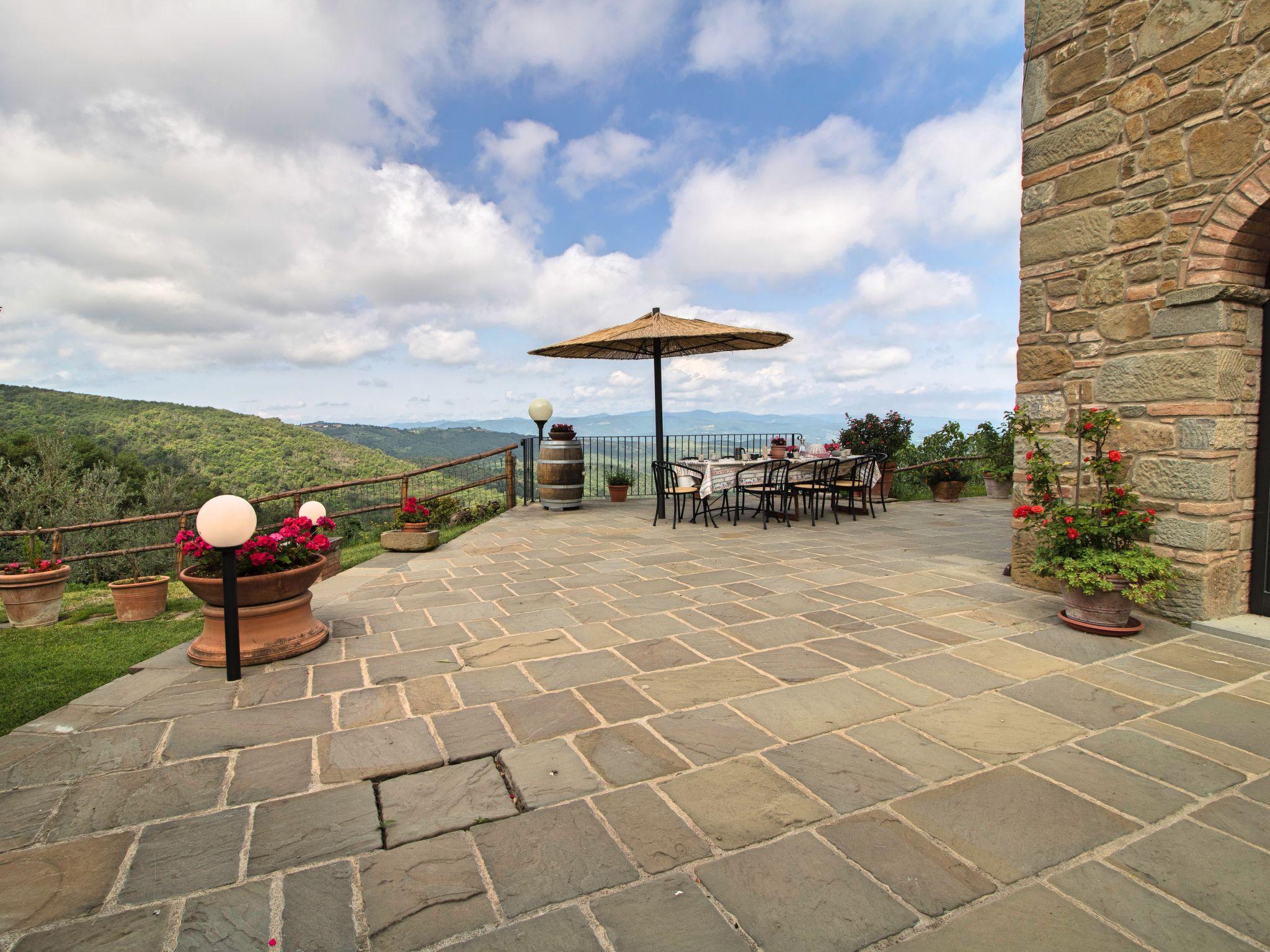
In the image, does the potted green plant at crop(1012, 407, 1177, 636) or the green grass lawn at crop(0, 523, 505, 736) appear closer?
the green grass lawn at crop(0, 523, 505, 736)

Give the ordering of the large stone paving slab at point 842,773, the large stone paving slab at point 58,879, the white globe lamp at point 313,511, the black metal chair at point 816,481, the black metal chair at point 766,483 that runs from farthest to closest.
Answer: the black metal chair at point 816,481 → the black metal chair at point 766,483 → the white globe lamp at point 313,511 → the large stone paving slab at point 842,773 → the large stone paving slab at point 58,879

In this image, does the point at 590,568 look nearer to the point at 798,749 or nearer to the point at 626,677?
the point at 626,677

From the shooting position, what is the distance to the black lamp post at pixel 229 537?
100.0 inches

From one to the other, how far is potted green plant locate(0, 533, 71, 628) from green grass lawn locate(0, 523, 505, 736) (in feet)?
0.36

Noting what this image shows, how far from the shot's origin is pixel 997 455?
29.7 feet

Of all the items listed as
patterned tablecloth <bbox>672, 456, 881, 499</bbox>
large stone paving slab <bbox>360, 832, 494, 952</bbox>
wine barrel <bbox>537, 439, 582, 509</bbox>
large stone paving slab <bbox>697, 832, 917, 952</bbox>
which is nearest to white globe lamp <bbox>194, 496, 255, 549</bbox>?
large stone paving slab <bbox>360, 832, 494, 952</bbox>

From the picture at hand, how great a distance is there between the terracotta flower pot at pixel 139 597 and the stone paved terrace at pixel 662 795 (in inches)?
83.5

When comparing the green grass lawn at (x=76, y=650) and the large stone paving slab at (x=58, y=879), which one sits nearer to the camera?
the large stone paving slab at (x=58, y=879)

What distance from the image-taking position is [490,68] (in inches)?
299

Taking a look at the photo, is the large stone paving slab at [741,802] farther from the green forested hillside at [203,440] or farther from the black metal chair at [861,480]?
the green forested hillside at [203,440]

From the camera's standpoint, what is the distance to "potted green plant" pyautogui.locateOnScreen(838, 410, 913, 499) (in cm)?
856

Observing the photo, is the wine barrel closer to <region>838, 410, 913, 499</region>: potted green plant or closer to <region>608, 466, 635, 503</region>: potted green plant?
<region>608, 466, 635, 503</region>: potted green plant

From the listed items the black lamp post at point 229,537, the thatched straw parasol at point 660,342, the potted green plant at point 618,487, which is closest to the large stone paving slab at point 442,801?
the black lamp post at point 229,537

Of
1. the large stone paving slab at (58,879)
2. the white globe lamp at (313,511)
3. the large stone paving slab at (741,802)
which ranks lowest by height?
the large stone paving slab at (58,879)
